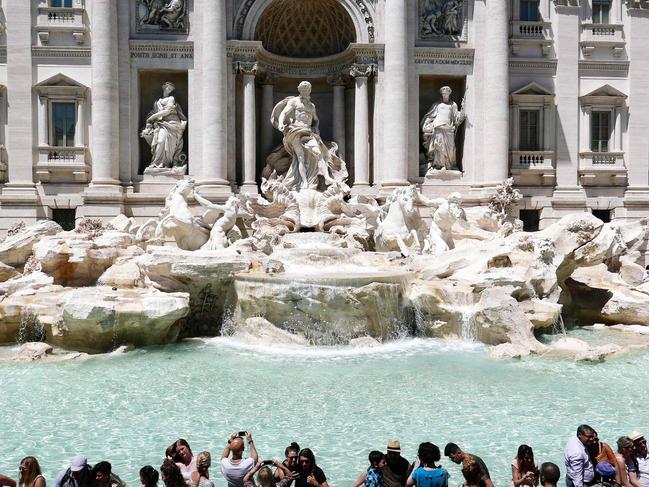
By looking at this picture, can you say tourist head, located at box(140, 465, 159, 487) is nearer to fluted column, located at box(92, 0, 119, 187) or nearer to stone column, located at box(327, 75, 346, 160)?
fluted column, located at box(92, 0, 119, 187)

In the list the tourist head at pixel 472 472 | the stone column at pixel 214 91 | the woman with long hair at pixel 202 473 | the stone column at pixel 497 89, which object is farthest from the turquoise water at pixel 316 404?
the stone column at pixel 497 89

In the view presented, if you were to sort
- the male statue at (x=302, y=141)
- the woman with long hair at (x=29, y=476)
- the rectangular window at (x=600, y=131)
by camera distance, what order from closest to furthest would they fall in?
the woman with long hair at (x=29, y=476) → the male statue at (x=302, y=141) → the rectangular window at (x=600, y=131)

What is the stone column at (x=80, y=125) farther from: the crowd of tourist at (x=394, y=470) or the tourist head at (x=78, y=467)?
the tourist head at (x=78, y=467)

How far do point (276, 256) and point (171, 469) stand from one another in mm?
10309

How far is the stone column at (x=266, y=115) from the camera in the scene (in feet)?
67.7

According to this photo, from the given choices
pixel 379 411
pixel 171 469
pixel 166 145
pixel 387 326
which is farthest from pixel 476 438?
pixel 166 145

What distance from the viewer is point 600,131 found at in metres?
20.8

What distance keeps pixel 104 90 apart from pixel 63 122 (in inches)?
72.8

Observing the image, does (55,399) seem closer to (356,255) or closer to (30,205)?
(356,255)

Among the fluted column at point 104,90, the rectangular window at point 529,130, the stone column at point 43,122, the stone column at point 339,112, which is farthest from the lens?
the stone column at point 339,112

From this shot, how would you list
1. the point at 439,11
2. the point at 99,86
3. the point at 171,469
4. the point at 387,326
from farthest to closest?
the point at 439,11
the point at 99,86
the point at 387,326
the point at 171,469

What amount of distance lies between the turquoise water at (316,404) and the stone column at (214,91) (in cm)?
795

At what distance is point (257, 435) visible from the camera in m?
7.62

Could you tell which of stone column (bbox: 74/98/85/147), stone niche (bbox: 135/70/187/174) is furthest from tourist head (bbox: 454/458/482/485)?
stone column (bbox: 74/98/85/147)
